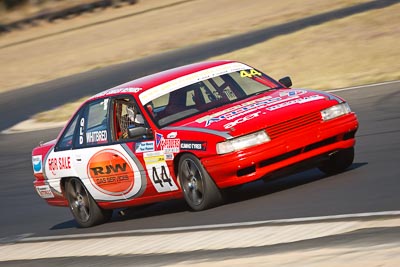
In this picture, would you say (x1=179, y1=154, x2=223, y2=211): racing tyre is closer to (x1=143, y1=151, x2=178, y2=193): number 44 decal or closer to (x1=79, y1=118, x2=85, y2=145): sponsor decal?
(x1=143, y1=151, x2=178, y2=193): number 44 decal

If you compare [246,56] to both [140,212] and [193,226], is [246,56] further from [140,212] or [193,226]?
[193,226]

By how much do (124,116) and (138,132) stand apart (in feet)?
2.47

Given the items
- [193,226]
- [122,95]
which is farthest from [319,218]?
[122,95]

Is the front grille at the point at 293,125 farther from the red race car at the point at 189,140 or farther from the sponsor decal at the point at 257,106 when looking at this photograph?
the sponsor decal at the point at 257,106

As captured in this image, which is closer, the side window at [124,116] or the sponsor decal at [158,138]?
the sponsor decal at [158,138]

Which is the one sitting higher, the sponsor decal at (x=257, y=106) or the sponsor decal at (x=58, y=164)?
the sponsor decal at (x=257, y=106)

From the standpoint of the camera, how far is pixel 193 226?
8.69 metres

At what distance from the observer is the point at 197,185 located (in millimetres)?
9039

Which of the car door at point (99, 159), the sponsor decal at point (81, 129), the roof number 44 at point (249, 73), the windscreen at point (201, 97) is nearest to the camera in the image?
the windscreen at point (201, 97)

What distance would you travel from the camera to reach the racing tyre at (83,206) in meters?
10.5

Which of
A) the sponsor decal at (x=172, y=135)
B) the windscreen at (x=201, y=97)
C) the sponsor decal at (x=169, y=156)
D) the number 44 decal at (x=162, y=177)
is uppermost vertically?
the windscreen at (x=201, y=97)

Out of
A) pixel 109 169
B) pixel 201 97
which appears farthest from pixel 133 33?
pixel 201 97

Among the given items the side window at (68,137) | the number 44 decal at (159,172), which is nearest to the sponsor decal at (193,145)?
the number 44 decal at (159,172)

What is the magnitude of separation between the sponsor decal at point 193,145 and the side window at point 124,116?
3.12 feet
